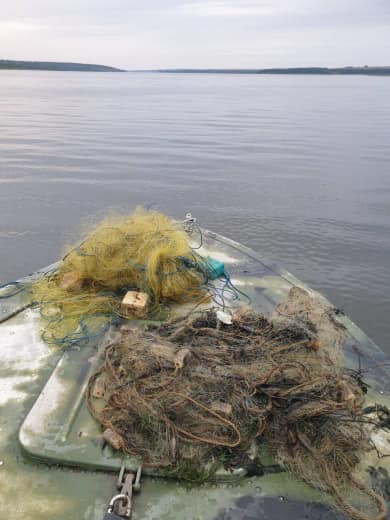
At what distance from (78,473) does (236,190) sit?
11.3 meters

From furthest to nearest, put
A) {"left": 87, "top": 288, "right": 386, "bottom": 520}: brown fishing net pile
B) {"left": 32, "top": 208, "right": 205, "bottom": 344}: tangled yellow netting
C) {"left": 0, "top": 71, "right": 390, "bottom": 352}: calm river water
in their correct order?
{"left": 0, "top": 71, "right": 390, "bottom": 352}: calm river water, {"left": 32, "top": 208, "right": 205, "bottom": 344}: tangled yellow netting, {"left": 87, "top": 288, "right": 386, "bottom": 520}: brown fishing net pile

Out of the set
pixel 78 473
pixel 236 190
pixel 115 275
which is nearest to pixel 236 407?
pixel 78 473

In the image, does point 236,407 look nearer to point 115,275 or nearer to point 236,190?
point 115,275

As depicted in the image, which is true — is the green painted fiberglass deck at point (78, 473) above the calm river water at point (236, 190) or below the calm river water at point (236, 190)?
above

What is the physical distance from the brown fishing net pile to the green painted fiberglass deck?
0.37ft

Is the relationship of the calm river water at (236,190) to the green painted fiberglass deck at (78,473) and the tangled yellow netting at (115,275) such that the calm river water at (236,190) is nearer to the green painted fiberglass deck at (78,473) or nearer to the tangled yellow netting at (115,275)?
the tangled yellow netting at (115,275)

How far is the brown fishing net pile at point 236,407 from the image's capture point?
115 inches

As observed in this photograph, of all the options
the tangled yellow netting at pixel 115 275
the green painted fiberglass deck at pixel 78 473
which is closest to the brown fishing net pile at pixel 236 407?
the green painted fiberglass deck at pixel 78 473

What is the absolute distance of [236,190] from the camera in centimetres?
1343

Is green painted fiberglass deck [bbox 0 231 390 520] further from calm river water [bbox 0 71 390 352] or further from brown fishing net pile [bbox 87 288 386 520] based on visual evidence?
calm river water [bbox 0 71 390 352]

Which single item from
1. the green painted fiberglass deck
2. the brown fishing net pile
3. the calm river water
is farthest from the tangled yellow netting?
the calm river water

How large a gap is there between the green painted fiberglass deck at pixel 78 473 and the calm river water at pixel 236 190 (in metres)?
4.37

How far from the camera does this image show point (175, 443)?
294 cm

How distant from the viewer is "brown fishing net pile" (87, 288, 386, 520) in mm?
2916
